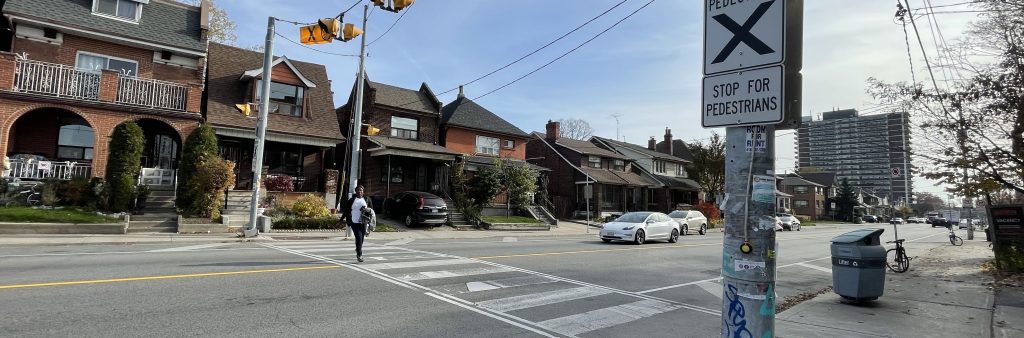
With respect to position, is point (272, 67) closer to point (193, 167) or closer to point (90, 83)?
point (90, 83)

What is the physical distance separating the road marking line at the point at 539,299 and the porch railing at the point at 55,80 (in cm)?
1963

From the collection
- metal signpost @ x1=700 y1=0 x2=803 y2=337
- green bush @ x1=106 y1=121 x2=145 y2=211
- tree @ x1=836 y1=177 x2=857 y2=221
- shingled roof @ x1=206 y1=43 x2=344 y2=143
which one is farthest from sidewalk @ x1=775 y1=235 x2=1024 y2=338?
tree @ x1=836 y1=177 x2=857 y2=221

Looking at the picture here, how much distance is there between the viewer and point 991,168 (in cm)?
1385

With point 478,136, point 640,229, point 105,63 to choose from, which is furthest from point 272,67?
point 640,229

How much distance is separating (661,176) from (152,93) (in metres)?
41.0

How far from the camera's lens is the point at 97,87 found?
1941cm

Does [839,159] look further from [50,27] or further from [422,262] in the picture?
[50,27]

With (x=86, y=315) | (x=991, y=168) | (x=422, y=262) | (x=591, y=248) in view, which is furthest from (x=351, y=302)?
(x=991, y=168)

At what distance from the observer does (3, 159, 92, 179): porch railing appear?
57.5 feet

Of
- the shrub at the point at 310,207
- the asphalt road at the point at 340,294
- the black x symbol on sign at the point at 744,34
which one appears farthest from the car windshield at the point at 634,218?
the black x symbol on sign at the point at 744,34

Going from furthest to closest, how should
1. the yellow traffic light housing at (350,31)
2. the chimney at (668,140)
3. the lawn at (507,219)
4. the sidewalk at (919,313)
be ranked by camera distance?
the chimney at (668,140) < the lawn at (507,219) < the yellow traffic light housing at (350,31) < the sidewalk at (919,313)

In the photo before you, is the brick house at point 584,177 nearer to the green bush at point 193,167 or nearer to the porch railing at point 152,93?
the porch railing at point 152,93

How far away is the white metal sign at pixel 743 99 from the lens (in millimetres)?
3082

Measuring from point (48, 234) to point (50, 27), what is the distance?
978 cm
